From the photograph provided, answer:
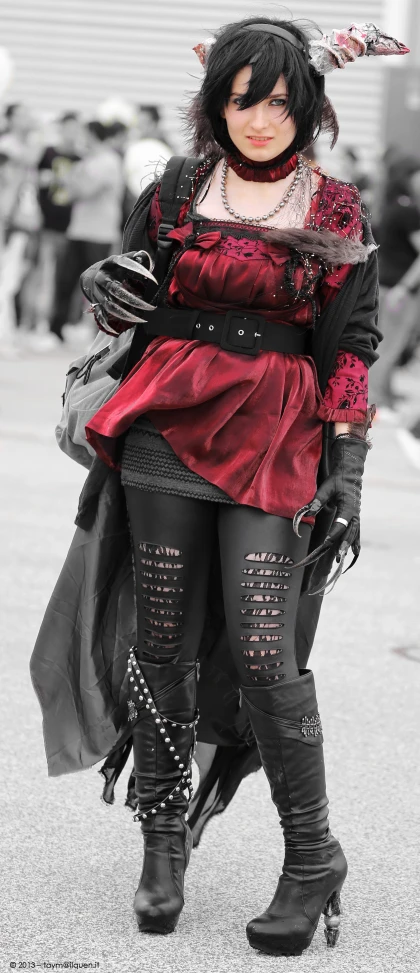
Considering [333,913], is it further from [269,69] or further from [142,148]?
[142,148]

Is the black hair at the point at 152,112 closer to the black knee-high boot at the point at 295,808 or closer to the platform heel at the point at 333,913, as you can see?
the black knee-high boot at the point at 295,808

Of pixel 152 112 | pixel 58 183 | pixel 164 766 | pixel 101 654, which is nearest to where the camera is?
pixel 164 766

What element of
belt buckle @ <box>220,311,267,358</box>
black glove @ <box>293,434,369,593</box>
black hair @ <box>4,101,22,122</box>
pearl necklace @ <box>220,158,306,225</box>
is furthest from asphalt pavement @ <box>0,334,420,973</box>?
black hair @ <box>4,101,22,122</box>

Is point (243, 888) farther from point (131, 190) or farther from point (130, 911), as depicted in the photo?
point (131, 190)

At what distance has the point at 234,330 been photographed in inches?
121

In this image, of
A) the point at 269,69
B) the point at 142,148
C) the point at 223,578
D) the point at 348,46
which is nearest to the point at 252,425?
the point at 223,578

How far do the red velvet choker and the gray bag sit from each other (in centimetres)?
44

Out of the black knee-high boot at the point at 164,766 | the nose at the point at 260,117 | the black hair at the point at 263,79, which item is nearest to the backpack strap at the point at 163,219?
the black hair at the point at 263,79

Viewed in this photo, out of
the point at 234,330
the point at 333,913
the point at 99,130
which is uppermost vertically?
the point at 234,330

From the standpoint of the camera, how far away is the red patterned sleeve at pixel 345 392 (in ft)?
10.2

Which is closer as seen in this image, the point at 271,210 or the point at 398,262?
the point at 271,210

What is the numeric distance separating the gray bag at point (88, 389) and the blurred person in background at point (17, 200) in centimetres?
1139

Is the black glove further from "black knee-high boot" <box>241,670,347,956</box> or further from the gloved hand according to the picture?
the gloved hand

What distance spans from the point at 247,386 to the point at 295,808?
2.85ft
